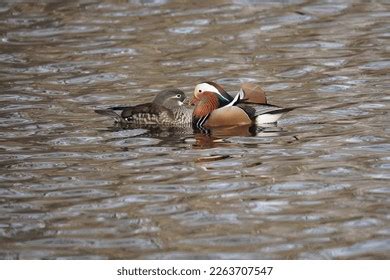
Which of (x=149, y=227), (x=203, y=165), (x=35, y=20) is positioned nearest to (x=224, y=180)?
(x=203, y=165)

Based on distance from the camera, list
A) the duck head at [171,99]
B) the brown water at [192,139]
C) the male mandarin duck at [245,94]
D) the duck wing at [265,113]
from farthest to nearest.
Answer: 1. the duck head at [171,99]
2. the male mandarin duck at [245,94]
3. the duck wing at [265,113]
4. the brown water at [192,139]

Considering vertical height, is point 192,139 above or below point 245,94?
below

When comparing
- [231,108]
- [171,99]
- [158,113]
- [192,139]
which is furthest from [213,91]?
[192,139]

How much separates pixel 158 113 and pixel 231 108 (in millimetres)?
842

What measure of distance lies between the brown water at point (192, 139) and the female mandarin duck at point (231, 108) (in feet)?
0.97

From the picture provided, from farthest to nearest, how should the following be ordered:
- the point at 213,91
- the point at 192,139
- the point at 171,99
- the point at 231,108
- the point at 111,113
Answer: the point at 171,99 → the point at 111,113 → the point at 213,91 → the point at 231,108 → the point at 192,139

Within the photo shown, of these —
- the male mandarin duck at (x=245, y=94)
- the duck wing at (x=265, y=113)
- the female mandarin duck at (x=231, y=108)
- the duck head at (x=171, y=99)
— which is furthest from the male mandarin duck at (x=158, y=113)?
the duck wing at (x=265, y=113)

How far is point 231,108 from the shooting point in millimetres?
12398

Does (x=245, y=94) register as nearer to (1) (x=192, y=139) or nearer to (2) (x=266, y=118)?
(2) (x=266, y=118)

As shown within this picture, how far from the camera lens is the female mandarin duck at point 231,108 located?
40.4 ft

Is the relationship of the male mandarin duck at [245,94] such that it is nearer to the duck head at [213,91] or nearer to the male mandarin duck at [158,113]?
the duck head at [213,91]

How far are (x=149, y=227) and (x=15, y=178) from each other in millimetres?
2000

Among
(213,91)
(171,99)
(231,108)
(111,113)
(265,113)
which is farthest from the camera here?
(171,99)

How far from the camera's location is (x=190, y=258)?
8391mm
